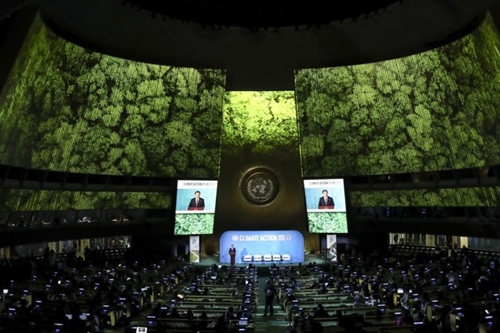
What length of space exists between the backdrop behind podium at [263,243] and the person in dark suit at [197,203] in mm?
1844

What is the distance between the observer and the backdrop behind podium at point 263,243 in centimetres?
2952

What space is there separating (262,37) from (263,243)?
1011 centimetres

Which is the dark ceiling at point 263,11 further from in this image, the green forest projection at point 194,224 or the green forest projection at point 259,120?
the green forest projection at point 194,224

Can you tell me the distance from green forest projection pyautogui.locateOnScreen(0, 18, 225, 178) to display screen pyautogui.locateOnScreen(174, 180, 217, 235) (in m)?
0.92

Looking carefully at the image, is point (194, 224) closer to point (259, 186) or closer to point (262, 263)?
point (262, 263)

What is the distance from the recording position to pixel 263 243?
29.6m

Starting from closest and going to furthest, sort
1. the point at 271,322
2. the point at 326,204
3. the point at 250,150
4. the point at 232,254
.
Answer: the point at 271,322, the point at 232,254, the point at 326,204, the point at 250,150

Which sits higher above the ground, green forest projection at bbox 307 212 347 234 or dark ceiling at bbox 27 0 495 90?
dark ceiling at bbox 27 0 495 90

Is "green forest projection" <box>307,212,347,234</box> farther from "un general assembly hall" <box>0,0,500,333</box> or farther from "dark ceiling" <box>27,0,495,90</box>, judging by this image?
"dark ceiling" <box>27,0,495,90</box>

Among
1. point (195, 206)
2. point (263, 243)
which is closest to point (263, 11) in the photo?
point (195, 206)

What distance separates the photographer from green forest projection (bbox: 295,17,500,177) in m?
23.0

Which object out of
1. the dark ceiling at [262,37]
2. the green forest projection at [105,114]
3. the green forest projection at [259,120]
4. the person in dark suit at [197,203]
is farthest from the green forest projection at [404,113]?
the person in dark suit at [197,203]

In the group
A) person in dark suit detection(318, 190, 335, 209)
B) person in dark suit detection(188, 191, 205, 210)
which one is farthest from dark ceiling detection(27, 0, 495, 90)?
person in dark suit detection(318, 190, 335, 209)

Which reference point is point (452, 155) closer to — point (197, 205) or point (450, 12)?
point (450, 12)
